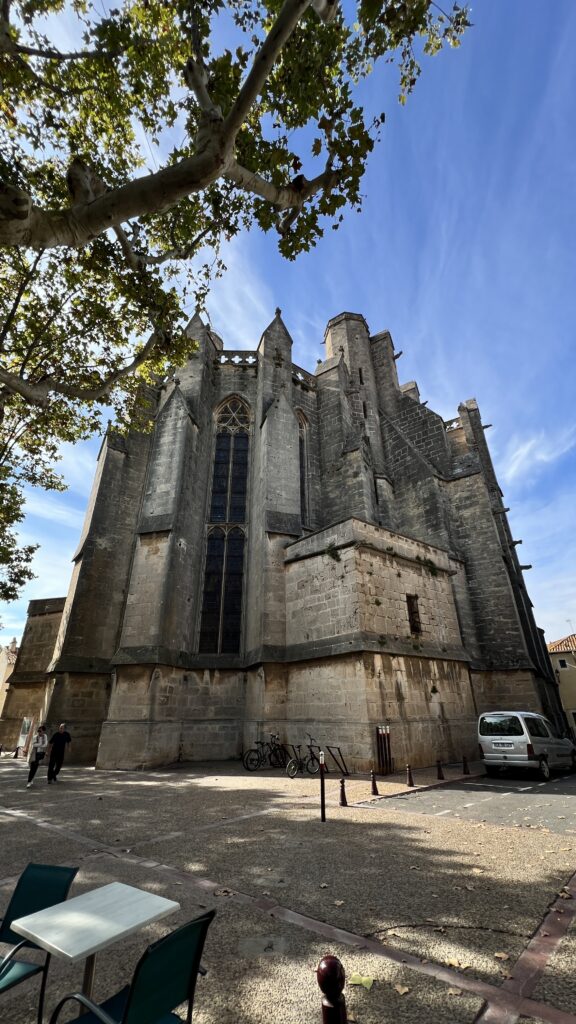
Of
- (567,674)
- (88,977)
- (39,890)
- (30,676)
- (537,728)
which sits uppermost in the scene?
(567,674)

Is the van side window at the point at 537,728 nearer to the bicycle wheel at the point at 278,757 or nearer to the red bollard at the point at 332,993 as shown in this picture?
Answer: the bicycle wheel at the point at 278,757

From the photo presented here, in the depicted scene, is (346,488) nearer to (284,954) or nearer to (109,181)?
(109,181)

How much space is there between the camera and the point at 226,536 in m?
16.4

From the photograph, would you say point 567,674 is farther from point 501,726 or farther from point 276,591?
point 276,591

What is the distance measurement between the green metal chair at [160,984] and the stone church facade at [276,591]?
30.8 feet

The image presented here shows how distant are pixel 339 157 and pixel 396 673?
10.9 meters

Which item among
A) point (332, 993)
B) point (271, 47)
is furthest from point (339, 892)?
point (271, 47)

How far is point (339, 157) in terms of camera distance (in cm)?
641

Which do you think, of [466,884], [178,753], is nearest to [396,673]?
[178,753]

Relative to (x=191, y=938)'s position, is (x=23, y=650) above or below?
above

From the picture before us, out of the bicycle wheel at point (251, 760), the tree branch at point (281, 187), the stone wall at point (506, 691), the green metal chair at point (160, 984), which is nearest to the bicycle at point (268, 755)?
the bicycle wheel at point (251, 760)

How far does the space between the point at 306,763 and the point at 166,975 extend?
1051cm

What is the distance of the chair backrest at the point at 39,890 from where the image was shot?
2533 millimetres

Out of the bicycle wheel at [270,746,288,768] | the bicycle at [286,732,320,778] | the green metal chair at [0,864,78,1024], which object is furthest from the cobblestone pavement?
the bicycle wheel at [270,746,288,768]
